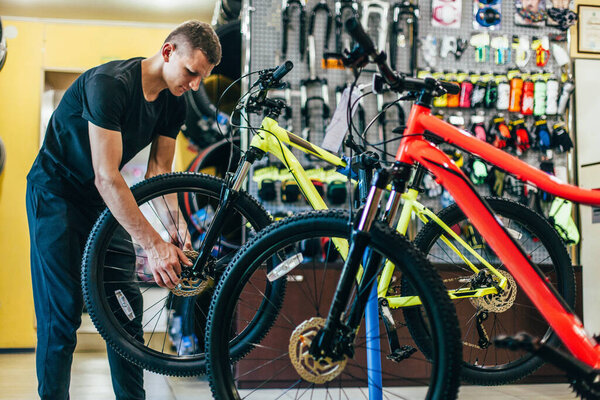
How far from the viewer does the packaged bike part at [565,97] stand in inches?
134

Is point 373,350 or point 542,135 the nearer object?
point 373,350

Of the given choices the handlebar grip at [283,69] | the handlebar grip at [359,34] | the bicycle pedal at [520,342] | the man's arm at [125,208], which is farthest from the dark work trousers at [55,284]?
the bicycle pedal at [520,342]

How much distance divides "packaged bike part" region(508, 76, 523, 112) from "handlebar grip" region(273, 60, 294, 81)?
2187 mm

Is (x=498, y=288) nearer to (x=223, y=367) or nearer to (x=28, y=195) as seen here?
(x=223, y=367)

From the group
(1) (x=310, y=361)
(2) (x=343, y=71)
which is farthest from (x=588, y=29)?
(1) (x=310, y=361)

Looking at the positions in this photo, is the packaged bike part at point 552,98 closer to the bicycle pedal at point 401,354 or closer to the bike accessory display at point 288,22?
the bike accessory display at point 288,22

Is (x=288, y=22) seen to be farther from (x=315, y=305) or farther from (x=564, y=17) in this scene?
(x=315, y=305)

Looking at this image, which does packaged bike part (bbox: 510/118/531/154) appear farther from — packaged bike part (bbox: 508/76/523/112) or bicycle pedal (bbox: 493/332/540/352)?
bicycle pedal (bbox: 493/332/540/352)

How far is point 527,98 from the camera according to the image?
134 inches

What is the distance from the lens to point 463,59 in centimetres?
345

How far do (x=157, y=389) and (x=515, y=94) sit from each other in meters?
2.70

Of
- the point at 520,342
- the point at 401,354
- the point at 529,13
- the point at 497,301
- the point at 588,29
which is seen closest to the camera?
the point at 520,342

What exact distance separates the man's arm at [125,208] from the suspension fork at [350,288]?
550 mm

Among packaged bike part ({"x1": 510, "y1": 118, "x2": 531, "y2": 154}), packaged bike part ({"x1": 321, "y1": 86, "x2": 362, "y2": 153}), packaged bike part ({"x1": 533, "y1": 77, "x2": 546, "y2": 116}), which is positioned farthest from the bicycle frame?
packaged bike part ({"x1": 533, "y1": 77, "x2": 546, "y2": 116})
